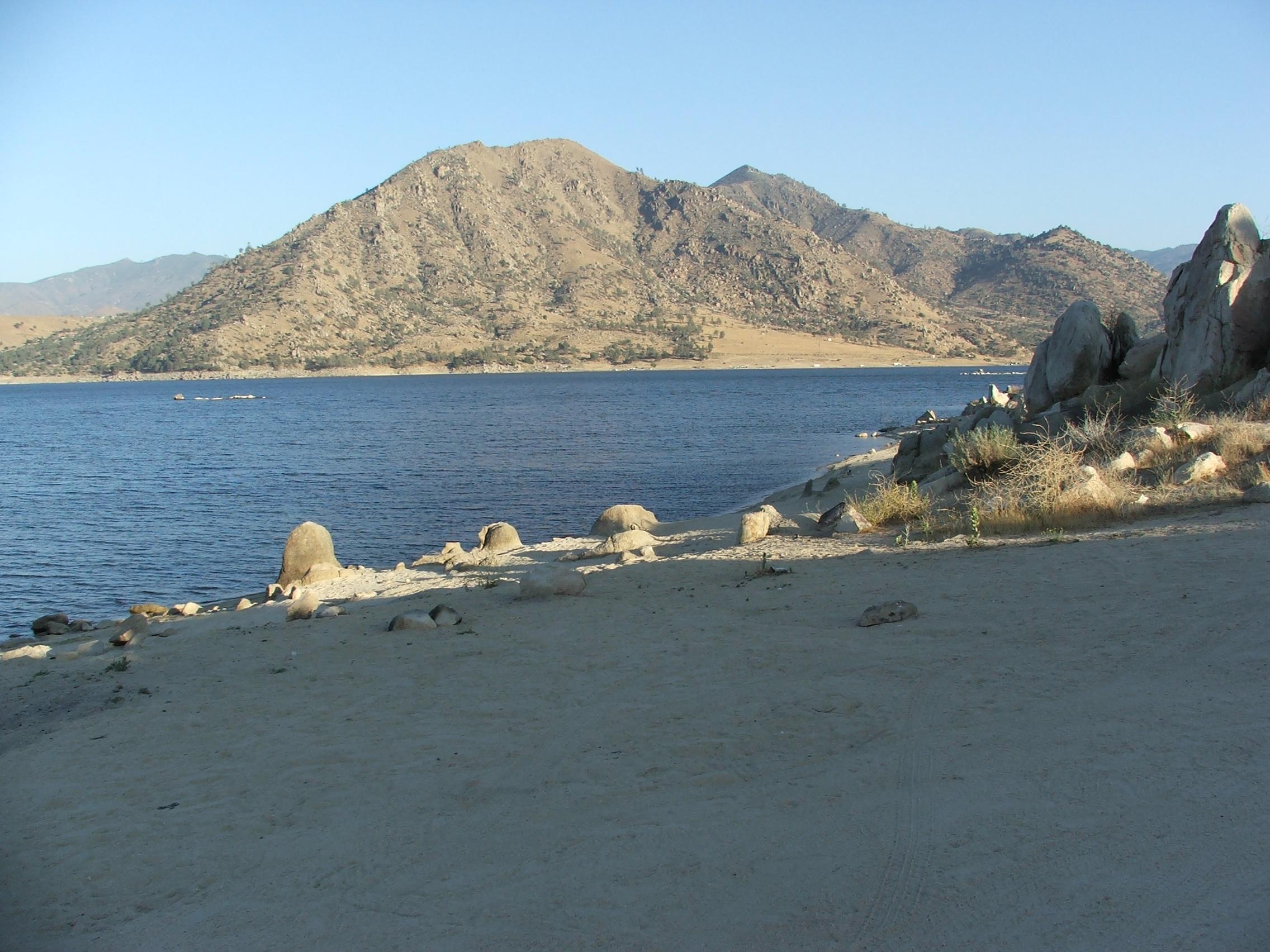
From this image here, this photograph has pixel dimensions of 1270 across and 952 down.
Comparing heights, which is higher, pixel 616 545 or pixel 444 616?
pixel 444 616

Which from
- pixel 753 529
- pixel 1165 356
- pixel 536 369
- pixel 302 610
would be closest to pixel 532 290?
pixel 536 369

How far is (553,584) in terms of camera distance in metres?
11.9

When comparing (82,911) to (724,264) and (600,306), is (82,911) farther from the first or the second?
(724,264)

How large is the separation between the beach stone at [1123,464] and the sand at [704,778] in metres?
2.71

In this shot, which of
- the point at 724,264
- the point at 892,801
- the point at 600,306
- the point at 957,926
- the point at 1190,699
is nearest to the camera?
the point at 957,926

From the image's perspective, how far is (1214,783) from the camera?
15.4 feet

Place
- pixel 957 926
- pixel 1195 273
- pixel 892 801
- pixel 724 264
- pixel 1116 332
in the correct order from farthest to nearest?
pixel 724 264 < pixel 1116 332 < pixel 1195 273 < pixel 892 801 < pixel 957 926

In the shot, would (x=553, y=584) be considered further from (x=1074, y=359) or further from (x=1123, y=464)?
(x=1074, y=359)

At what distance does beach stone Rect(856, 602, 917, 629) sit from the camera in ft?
28.3

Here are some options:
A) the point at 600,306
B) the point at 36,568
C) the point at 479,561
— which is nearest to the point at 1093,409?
the point at 479,561

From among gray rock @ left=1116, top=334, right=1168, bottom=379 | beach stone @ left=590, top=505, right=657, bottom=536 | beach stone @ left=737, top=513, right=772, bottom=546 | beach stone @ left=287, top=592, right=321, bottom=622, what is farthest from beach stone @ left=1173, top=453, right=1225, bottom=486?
beach stone @ left=287, top=592, right=321, bottom=622

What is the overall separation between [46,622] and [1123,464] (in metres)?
17.2

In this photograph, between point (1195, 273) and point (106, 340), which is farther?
point (106, 340)

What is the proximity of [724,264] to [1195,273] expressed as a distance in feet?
524
